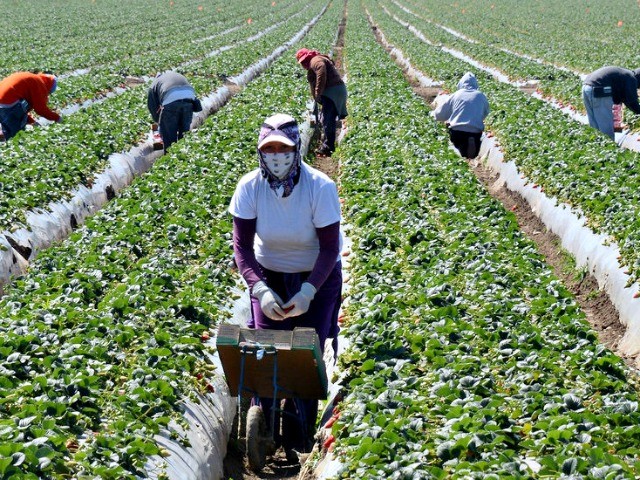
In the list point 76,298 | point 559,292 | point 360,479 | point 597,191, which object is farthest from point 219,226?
point 360,479

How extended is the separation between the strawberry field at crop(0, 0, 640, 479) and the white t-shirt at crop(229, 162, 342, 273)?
908mm

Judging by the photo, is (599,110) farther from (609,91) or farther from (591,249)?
(591,249)

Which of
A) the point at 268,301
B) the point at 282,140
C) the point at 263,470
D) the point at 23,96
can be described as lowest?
the point at 263,470

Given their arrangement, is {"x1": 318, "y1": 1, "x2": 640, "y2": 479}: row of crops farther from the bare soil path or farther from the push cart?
the bare soil path

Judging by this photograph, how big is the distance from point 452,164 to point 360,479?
8467 mm

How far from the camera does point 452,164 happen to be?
497 inches

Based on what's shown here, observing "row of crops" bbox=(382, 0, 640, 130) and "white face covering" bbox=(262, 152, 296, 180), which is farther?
"row of crops" bbox=(382, 0, 640, 130)

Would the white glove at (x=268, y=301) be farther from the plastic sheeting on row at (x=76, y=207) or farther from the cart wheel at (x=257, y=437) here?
the plastic sheeting on row at (x=76, y=207)

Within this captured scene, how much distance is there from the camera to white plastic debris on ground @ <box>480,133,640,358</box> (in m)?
8.43

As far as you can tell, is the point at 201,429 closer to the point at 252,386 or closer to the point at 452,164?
the point at 252,386

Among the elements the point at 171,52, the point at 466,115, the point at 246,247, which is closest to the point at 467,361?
the point at 246,247

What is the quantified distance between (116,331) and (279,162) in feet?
7.11

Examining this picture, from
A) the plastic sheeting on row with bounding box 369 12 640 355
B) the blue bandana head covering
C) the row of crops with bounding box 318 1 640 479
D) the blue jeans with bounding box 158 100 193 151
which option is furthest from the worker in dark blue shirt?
the blue bandana head covering

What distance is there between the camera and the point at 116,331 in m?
6.77
